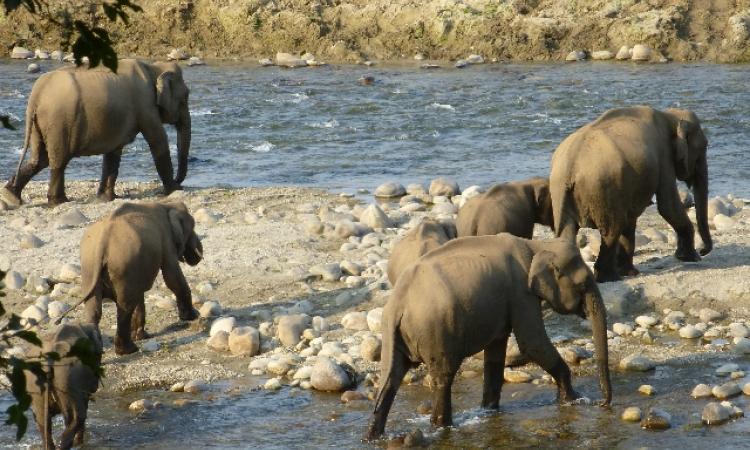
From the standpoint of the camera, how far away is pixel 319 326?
11.8 meters

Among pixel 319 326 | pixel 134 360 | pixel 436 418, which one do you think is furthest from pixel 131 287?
pixel 436 418

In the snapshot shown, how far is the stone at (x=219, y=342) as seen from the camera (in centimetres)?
1148

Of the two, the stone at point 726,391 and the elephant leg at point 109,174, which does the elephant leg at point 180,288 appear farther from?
the elephant leg at point 109,174

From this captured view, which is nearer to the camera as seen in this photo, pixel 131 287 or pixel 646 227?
pixel 131 287

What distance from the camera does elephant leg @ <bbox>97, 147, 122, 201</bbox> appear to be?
17.4 metres

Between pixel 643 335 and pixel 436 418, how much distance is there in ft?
8.26

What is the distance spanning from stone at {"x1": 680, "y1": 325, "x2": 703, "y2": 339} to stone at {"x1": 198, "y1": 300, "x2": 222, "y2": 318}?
12.4 feet

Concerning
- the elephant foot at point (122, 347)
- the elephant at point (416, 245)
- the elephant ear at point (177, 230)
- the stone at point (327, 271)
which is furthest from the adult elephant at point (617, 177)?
the elephant foot at point (122, 347)

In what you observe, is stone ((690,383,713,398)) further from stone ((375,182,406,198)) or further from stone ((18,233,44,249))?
stone ((375,182,406,198))

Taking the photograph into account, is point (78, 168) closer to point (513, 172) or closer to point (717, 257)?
point (513, 172)

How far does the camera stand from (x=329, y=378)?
34.2 feet

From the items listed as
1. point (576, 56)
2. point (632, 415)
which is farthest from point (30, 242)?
point (576, 56)

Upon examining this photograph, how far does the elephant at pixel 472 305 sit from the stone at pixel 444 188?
763 centimetres

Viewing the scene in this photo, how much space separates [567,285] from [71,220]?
7499mm
